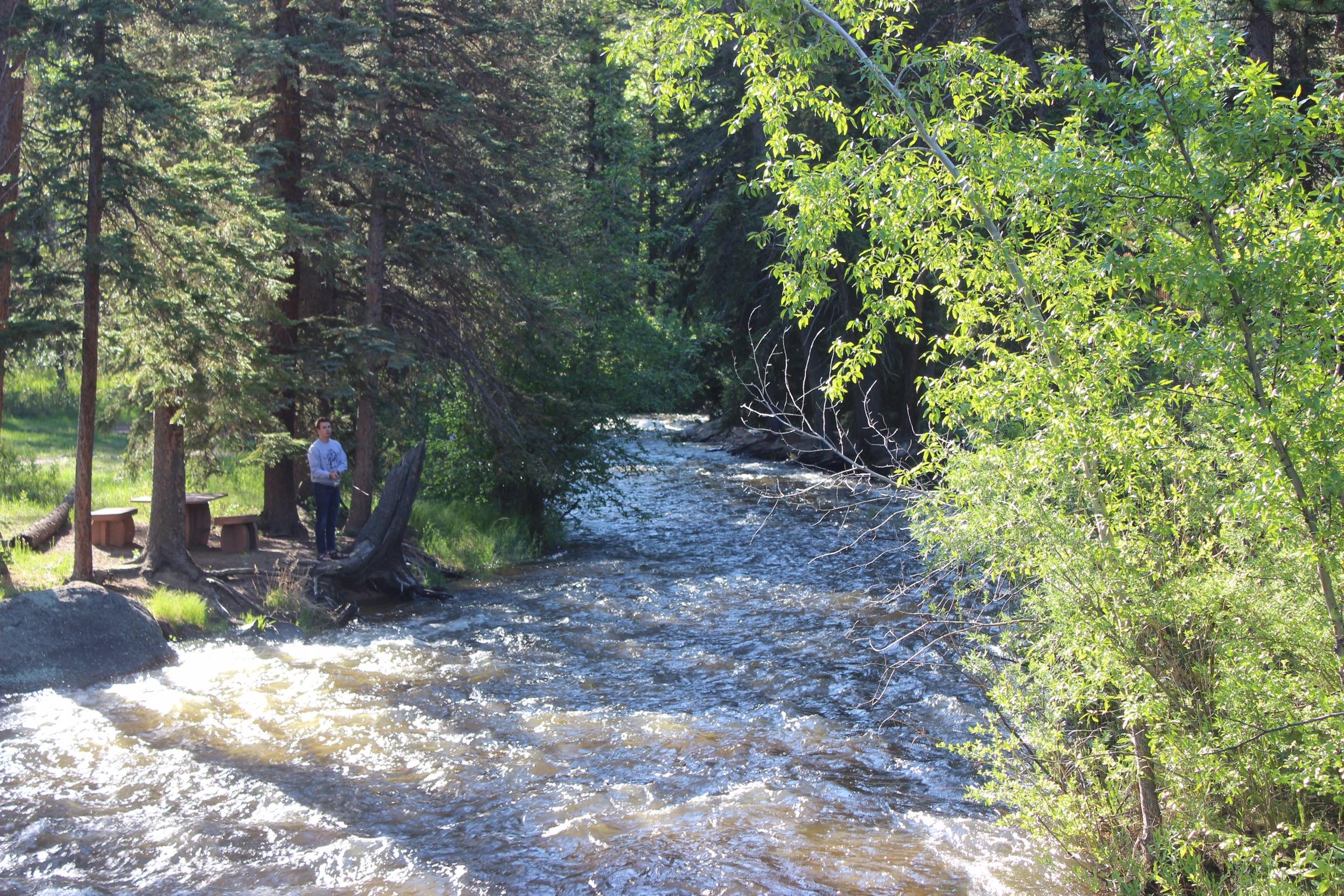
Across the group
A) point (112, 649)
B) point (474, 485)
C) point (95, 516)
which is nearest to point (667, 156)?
point (474, 485)

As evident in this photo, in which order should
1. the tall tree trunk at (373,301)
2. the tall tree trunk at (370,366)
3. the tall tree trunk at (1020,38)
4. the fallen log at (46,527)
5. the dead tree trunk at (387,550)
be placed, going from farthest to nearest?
the tall tree trunk at (1020,38) → the tall tree trunk at (370,366) → the tall tree trunk at (373,301) → the dead tree trunk at (387,550) → the fallen log at (46,527)

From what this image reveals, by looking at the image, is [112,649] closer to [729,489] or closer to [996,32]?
[729,489]

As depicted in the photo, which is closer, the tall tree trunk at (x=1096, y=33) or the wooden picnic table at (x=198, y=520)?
the wooden picnic table at (x=198, y=520)

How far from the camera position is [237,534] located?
15.7 metres

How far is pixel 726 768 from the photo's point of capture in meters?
8.90

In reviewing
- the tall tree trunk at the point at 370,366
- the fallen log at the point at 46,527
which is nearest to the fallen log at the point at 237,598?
the fallen log at the point at 46,527

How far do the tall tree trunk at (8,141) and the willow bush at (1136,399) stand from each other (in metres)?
8.18

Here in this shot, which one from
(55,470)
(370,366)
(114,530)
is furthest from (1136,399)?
(55,470)

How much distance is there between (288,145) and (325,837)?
1166 centimetres

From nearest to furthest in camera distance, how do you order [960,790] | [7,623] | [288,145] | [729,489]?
[960,790], [7,623], [288,145], [729,489]

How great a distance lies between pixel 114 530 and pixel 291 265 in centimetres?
465

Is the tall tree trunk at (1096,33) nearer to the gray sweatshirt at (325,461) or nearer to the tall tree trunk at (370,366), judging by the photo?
the tall tree trunk at (370,366)

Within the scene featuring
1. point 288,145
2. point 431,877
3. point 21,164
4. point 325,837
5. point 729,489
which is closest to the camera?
point 431,877

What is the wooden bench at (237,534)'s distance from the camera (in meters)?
15.5
